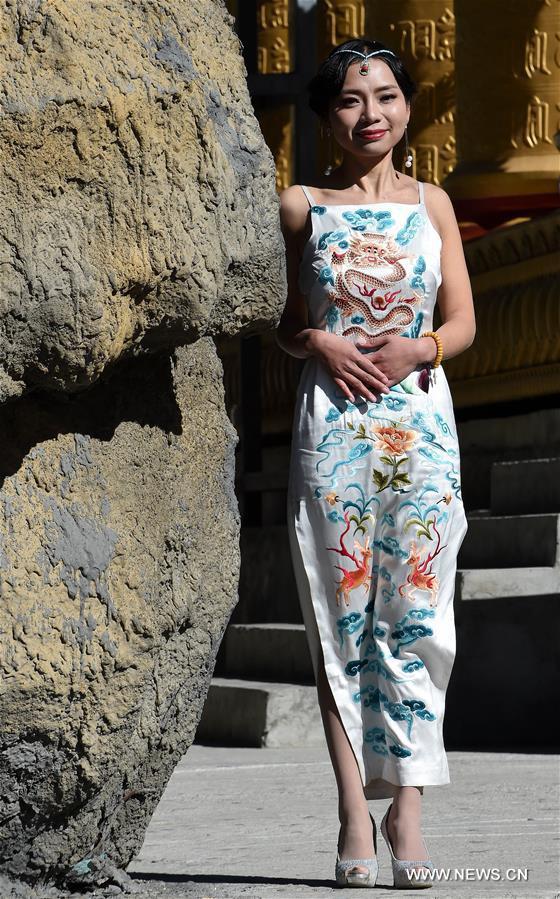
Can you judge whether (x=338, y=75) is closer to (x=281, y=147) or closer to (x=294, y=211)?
(x=294, y=211)

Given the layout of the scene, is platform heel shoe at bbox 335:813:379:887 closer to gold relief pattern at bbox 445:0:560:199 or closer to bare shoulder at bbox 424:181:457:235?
bare shoulder at bbox 424:181:457:235

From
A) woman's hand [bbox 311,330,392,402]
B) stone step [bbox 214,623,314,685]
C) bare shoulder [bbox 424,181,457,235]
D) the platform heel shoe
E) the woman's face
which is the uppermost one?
the woman's face

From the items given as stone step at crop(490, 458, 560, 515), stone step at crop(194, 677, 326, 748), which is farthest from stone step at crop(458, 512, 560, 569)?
stone step at crop(194, 677, 326, 748)

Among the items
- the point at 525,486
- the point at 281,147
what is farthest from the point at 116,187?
the point at 281,147

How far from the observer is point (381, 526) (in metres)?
2.93

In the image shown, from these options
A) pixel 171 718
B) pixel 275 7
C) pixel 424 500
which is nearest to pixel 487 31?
pixel 275 7

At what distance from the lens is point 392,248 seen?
117 inches

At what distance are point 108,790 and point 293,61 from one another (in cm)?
414

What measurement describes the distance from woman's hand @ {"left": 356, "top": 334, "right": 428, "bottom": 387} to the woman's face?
14.7 inches

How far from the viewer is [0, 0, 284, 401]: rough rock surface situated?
7.16ft

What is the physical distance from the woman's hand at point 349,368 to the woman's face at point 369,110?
373 millimetres

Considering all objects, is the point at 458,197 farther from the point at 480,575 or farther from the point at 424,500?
the point at 424,500

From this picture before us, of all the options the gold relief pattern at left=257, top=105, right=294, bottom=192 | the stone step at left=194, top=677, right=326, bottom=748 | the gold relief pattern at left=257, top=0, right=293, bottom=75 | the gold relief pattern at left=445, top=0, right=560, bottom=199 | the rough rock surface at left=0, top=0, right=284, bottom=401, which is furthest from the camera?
the gold relief pattern at left=257, top=0, right=293, bottom=75

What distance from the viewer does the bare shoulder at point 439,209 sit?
10.1ft
